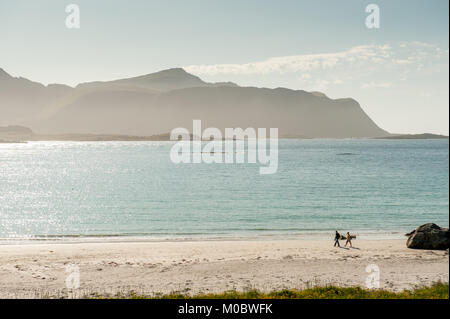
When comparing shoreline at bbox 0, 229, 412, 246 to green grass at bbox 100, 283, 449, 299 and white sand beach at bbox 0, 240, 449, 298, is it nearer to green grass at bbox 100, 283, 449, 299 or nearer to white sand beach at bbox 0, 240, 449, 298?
white sand beach at bbox 0, 240, 449, 298

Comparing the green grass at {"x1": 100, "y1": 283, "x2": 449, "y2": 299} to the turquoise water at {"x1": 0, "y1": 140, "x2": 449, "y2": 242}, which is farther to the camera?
the turquoise water at {"x1": 0, "y1": 140, "x2": 449, "y2": 242}

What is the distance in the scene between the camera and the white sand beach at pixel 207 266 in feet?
63.1

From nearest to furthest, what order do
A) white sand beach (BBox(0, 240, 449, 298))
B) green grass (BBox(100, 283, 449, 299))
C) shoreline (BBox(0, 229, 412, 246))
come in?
green grass (BBox(100, 283, 449, 299)) < white sand beach (BBox(0, 240, 449, 298)) < shoreline (BBox(0, 229, 412, 246))

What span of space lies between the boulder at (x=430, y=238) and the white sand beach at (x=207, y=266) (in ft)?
3.19

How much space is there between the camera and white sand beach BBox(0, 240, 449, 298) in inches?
757

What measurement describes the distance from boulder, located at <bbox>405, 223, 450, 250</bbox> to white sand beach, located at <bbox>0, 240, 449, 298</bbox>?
97cm

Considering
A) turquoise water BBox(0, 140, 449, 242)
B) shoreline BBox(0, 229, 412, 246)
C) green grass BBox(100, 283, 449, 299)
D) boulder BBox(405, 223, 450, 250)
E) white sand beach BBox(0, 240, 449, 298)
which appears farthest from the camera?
turquoise water BBox(0, 140, 449, 242)

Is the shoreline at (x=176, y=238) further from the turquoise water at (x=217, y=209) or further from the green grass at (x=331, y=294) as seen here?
the green grass at (x=331, y=294)

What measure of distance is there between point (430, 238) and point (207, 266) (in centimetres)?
1655

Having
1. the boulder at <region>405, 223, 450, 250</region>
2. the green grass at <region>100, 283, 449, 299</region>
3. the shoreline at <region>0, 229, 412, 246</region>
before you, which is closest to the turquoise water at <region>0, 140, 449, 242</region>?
the shoreline at <region>0, 229, 412, 246</region>

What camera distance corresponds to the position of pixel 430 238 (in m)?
28.4

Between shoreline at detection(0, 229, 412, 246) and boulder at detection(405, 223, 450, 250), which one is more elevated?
boulder at detection(405, 223, 450, 250)
